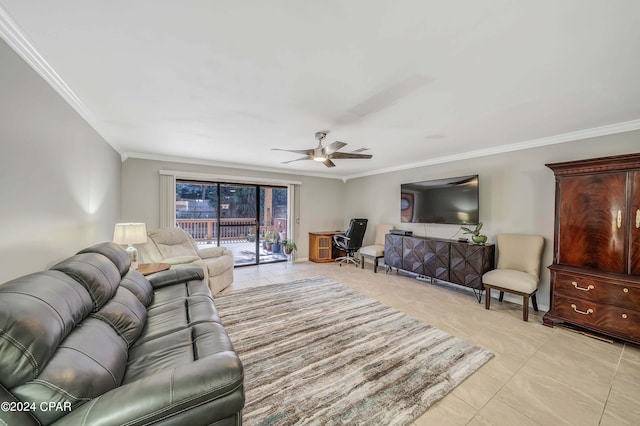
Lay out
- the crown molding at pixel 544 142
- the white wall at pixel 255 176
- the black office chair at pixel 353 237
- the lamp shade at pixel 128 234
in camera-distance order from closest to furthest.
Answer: the crown molding at pixel 544 142
the lamp shade at pixel 128 234
the white wall at pixel 255 176
the black office chair at pixel 353 237

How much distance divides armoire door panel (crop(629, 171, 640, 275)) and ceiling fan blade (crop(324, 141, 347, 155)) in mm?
2890

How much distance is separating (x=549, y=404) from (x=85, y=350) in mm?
2824

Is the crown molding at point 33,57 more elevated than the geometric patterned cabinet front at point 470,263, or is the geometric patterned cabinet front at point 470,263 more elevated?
the crown molding at point 33,57

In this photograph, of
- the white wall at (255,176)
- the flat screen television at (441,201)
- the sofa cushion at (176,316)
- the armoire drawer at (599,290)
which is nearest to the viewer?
the sofa cushion at (176,316)

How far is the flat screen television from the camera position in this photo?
3895 millimetres

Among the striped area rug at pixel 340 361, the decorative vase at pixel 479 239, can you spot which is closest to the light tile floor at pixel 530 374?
the striped area rug at pixel 340 361

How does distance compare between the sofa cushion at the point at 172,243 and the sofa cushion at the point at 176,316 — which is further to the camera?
the sofa cushion at the point at 172,243

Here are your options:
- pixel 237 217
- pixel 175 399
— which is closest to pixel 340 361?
pixel 175 399

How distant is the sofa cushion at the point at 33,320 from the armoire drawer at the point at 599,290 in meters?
4.18

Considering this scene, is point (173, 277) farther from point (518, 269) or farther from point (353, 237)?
point (518, 269)

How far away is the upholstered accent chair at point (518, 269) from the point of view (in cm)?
295

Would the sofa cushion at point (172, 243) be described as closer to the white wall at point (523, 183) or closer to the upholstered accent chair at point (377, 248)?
the upholstered accent chair at point (377, 248)

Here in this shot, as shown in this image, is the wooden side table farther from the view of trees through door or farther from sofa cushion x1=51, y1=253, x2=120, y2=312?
the view of trees through door

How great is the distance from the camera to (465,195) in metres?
3.96
